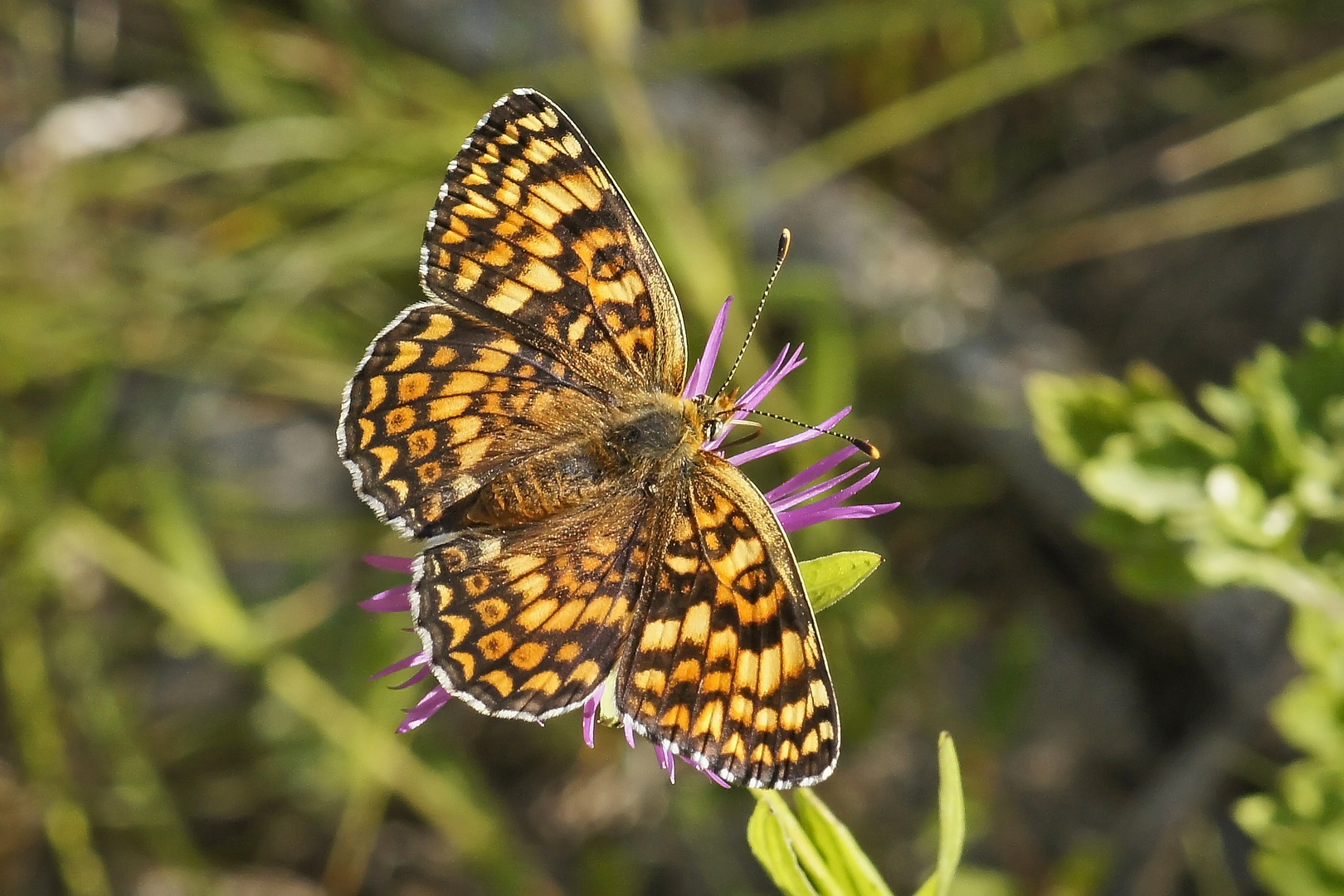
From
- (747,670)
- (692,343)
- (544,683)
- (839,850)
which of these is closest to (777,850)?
(839,850)

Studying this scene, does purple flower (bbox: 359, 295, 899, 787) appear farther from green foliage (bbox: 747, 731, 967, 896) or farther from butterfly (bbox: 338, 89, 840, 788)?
green foliage (bbox: 747, 731, 967, 896)

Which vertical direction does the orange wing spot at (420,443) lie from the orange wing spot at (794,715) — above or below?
below

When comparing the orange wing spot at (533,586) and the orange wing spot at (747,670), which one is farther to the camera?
the orange wing spot at (533,586)

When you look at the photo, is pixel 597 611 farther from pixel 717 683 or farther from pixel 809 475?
pixel 809 475

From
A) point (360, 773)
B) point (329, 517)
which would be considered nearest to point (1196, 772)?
point (360, 773)

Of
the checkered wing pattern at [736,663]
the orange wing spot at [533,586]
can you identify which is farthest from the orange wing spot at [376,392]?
the checkered wing pattern at [736,663]

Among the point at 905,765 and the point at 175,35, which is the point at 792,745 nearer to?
the point at 905,765

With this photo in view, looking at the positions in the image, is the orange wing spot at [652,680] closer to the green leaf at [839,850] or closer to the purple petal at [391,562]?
the green leaf at [839,850]
